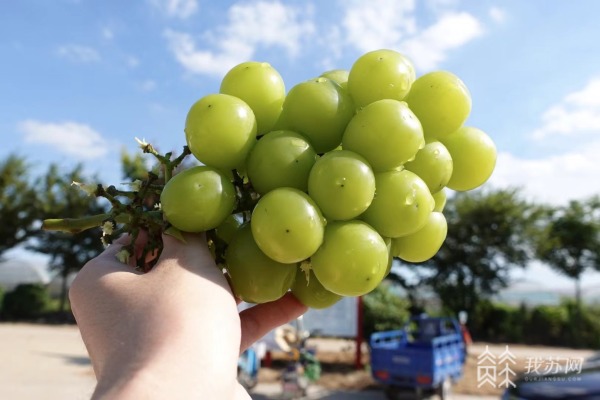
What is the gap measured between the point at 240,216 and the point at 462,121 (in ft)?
3.25

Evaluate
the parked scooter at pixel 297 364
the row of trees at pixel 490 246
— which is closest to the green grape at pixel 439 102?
the parked scooter at pixel 297 364

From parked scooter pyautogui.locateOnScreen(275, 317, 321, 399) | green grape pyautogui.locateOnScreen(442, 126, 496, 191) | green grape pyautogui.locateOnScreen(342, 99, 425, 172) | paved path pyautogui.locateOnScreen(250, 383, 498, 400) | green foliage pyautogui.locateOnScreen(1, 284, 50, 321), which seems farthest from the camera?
green foliage pyautogui.locateOnScreen(1, 284, 50, 321)

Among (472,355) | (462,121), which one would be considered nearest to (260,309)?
(462,121)

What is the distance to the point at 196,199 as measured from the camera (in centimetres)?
168

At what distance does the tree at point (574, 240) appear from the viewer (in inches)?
805

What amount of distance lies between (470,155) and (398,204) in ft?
1.68

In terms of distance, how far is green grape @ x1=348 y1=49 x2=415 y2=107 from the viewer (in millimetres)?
1900

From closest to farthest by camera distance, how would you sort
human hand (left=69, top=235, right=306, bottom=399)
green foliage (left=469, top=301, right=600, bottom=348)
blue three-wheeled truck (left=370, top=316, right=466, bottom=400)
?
human hand (left=69, top=235, right=306, bottom=399) < blue three-wheeled truck (left=370, top=316, right=466, bottom=400) < green foliage (left=469, top=301, right=600, bottom=348)

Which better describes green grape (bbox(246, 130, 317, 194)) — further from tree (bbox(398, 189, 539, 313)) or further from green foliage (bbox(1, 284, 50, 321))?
green foliage (bbox(1, 284, 50, 321))

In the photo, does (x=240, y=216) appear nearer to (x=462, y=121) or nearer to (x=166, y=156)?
(x=166, y=156)

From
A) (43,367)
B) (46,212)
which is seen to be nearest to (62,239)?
(46,212)

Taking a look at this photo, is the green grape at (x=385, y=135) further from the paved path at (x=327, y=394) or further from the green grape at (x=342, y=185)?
the paved path at (x=327, y=394)

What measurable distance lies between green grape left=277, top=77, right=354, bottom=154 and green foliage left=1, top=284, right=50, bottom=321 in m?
22.5

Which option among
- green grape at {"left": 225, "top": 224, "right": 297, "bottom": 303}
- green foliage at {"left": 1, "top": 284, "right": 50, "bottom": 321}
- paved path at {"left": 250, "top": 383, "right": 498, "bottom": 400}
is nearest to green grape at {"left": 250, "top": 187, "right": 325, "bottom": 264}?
green grape at {"left": 225, "top": 224, "right": 297, "bottom": 303}
